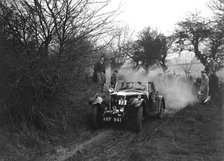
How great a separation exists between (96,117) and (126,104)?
1075 mm

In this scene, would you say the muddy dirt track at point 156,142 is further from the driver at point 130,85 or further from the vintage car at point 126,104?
the driver at point 130,85

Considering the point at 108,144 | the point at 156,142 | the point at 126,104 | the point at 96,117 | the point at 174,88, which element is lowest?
the point at 108,144

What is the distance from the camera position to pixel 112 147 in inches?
297

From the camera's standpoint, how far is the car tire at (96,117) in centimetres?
922

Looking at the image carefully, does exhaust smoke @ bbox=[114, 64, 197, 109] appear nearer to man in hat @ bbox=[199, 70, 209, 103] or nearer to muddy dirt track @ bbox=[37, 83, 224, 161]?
man in hat @ bbox=[199, 70, 209, 103]

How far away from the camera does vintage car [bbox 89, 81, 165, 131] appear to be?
30.3 feet

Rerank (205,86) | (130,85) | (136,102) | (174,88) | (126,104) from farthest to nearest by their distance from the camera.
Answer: (174,88), (205,86), (130,85), (126,104), (136,102)

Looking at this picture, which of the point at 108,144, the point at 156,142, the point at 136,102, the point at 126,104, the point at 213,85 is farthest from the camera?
the point at 213,85

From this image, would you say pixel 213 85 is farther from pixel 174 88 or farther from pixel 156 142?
pixel 174 88

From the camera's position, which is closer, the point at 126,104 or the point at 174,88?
the point at 126,104

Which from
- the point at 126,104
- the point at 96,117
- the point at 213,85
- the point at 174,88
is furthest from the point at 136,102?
the point at 174,88

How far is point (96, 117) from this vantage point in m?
9.28

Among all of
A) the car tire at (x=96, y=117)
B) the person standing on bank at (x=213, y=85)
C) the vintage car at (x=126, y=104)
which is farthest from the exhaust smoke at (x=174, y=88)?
the car tire at (x=96, y=117)

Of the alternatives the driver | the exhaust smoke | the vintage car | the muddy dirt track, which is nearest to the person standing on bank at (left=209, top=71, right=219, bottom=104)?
the muddy dirt track
